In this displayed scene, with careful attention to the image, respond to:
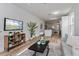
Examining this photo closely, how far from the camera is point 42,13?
2.27 m

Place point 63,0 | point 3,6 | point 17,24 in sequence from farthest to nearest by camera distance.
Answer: point 17,24 → point 3,6 → point 63,0

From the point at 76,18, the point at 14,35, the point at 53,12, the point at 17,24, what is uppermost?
the point at 53,12

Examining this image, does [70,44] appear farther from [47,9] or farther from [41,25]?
[47,9]

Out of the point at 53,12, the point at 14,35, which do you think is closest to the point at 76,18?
the point at 53,12

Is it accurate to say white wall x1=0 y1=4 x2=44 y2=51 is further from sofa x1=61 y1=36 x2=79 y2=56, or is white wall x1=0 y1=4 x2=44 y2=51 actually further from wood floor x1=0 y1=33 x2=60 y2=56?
sofa x1=61 y1=36 x2=79 y2=56

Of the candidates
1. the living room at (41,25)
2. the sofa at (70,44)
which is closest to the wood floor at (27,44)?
the living room at (41,25)

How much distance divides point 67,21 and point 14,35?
1.26 m

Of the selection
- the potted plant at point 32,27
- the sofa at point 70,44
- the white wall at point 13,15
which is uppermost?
the white wall at point 13,15

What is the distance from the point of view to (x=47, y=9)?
2150mm

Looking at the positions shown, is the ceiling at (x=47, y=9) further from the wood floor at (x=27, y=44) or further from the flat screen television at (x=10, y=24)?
the wood floor at (x=27, y=44)

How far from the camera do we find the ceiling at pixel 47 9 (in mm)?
2015

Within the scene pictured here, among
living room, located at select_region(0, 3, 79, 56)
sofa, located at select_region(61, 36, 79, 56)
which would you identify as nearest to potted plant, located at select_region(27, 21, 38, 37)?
living room, located at select_region(0, 3, 79, 56)

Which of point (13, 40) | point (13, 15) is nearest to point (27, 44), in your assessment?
point (13, 40)

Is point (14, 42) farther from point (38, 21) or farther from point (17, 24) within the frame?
point (38, 21)
